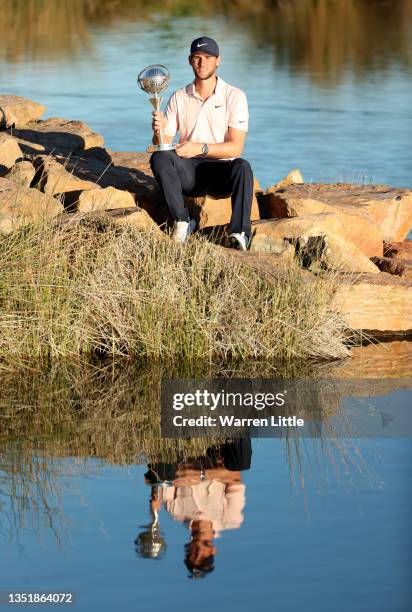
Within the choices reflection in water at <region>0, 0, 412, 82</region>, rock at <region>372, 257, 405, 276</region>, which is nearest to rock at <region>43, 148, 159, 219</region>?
rock at <region>372, 257, 405, 276</region>

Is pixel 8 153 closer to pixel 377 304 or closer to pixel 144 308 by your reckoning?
pixel 144 308

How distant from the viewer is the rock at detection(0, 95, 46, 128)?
1158cm

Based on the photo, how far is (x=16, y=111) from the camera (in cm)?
1173

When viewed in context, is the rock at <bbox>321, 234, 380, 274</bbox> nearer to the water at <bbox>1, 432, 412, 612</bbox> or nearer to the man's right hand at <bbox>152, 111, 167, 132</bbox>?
the man's right hand at <bbox>152, 111, 167, 132</bbox>

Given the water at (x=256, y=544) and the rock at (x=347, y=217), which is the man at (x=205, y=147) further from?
the water at (x=256, y=544)

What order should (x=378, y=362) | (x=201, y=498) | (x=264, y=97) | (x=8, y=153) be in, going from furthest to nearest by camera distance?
(x=264, y=97)
(x=8, y=153)
(x=378, y=362)
(x=201, y=498)

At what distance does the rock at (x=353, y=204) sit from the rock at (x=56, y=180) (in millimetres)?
1205

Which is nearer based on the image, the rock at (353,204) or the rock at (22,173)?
the rock at (22,173)

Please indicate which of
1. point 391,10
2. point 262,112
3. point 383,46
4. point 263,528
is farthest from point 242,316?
point 391,10

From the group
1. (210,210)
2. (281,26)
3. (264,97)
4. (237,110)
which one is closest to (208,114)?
(237,110)

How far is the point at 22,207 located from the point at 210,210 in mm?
1211

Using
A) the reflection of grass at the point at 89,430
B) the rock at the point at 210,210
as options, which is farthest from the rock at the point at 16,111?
the reflection of grass at the point at 89,430

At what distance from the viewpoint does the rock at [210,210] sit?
8.91m

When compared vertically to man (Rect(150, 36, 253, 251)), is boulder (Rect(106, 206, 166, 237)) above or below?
below
